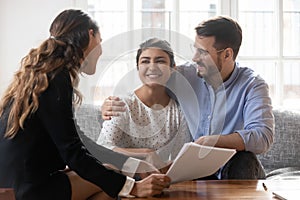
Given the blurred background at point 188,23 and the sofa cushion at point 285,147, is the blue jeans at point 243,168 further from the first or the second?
the blurred background at point 188,23

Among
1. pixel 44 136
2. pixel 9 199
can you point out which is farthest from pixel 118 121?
pixel 9 199

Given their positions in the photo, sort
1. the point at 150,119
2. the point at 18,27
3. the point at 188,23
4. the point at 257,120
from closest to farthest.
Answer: the point at 150,119
the point at 257,120
the point at 18,27
the point at 188,23

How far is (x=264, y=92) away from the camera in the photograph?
1.98 m

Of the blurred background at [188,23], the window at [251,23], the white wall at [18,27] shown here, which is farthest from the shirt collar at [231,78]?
the white wall at [18,27]

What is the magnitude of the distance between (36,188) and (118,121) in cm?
38

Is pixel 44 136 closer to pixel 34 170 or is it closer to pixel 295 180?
pixel 34 170

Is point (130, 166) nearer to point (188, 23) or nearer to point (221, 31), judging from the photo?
point (221, 31)

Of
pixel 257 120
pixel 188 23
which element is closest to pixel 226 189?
pixel 257 120

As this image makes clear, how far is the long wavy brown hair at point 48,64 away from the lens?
57.5 inches

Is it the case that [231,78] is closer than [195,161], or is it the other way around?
[195,161]

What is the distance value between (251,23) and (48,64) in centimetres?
232

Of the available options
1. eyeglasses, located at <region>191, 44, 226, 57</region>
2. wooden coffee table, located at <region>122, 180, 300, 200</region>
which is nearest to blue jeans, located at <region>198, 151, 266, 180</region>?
wooden coffee table, located at <region>122, 180, 300, 200</region>

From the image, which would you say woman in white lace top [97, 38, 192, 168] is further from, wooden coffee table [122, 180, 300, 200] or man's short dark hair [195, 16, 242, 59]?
man's short dark hair [195, 16, 242, 59]

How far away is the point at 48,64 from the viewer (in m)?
1.48
